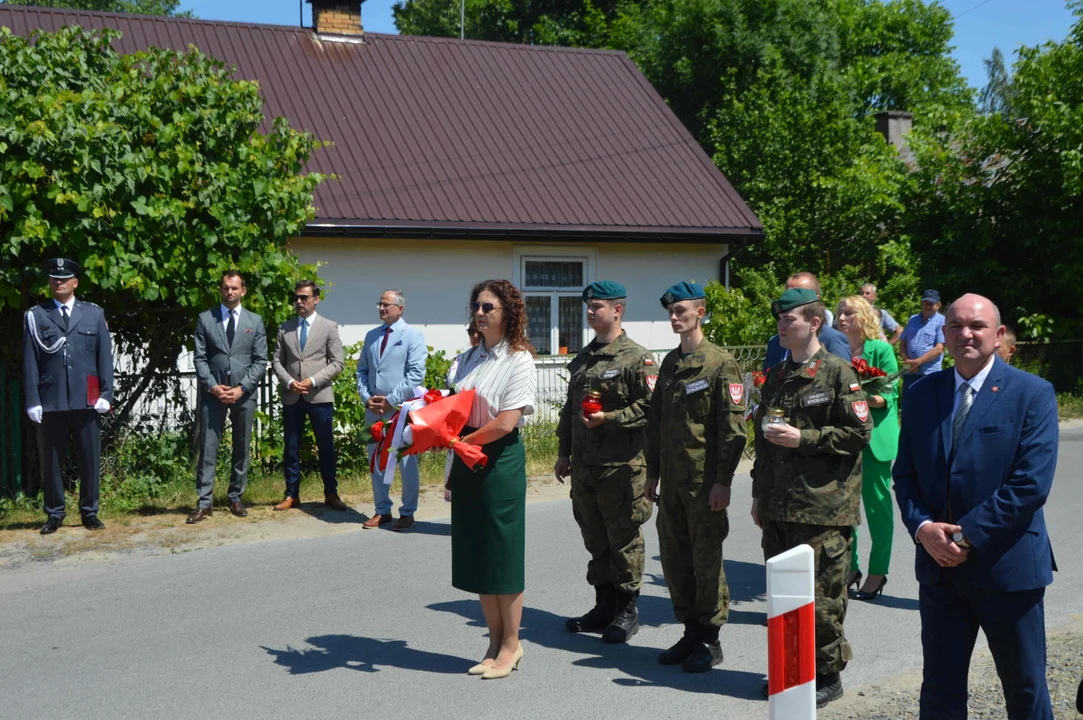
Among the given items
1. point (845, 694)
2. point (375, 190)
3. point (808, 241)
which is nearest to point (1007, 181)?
point (808, 241)

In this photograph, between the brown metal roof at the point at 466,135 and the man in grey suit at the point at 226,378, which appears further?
the brown metal roof at the point at 466,135

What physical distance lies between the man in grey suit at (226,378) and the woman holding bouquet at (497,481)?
13.9 feet

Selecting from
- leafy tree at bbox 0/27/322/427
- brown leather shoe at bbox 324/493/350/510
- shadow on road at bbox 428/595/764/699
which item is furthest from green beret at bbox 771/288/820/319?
leafy tree at bbox 0/27/322/427

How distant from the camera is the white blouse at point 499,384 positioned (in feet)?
18.2

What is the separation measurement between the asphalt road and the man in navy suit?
1336 millimetres

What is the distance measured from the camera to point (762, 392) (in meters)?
5.62

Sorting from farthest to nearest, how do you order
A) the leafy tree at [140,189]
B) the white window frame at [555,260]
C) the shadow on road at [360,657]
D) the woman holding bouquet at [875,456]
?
the white window frame at [555,260] → the leafy tree at [140,189] → the woman holding bouquet at [875,456] → the shadow on road at [360,657]

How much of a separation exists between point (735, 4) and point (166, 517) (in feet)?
73.0

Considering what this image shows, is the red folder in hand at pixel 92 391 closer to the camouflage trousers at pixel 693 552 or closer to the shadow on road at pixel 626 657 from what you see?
the shadow on road at pixel 626 657

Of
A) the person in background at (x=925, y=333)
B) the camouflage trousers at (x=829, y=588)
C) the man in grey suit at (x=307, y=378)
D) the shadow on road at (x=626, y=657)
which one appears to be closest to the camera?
the camouflage trousers at (x=829, y=588)

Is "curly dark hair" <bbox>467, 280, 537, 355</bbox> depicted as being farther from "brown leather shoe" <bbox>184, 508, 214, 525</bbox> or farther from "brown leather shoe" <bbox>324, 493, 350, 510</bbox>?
"brown leather shoe" <bbox>324, 493, 350, 510</bbox>

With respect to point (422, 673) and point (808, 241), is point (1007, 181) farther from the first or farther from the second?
point (422, 673)

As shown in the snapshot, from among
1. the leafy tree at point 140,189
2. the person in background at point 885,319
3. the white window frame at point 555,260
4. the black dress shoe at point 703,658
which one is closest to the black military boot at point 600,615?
the black dress shoe at point 703,658

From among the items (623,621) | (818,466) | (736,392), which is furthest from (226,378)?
(818,466)
